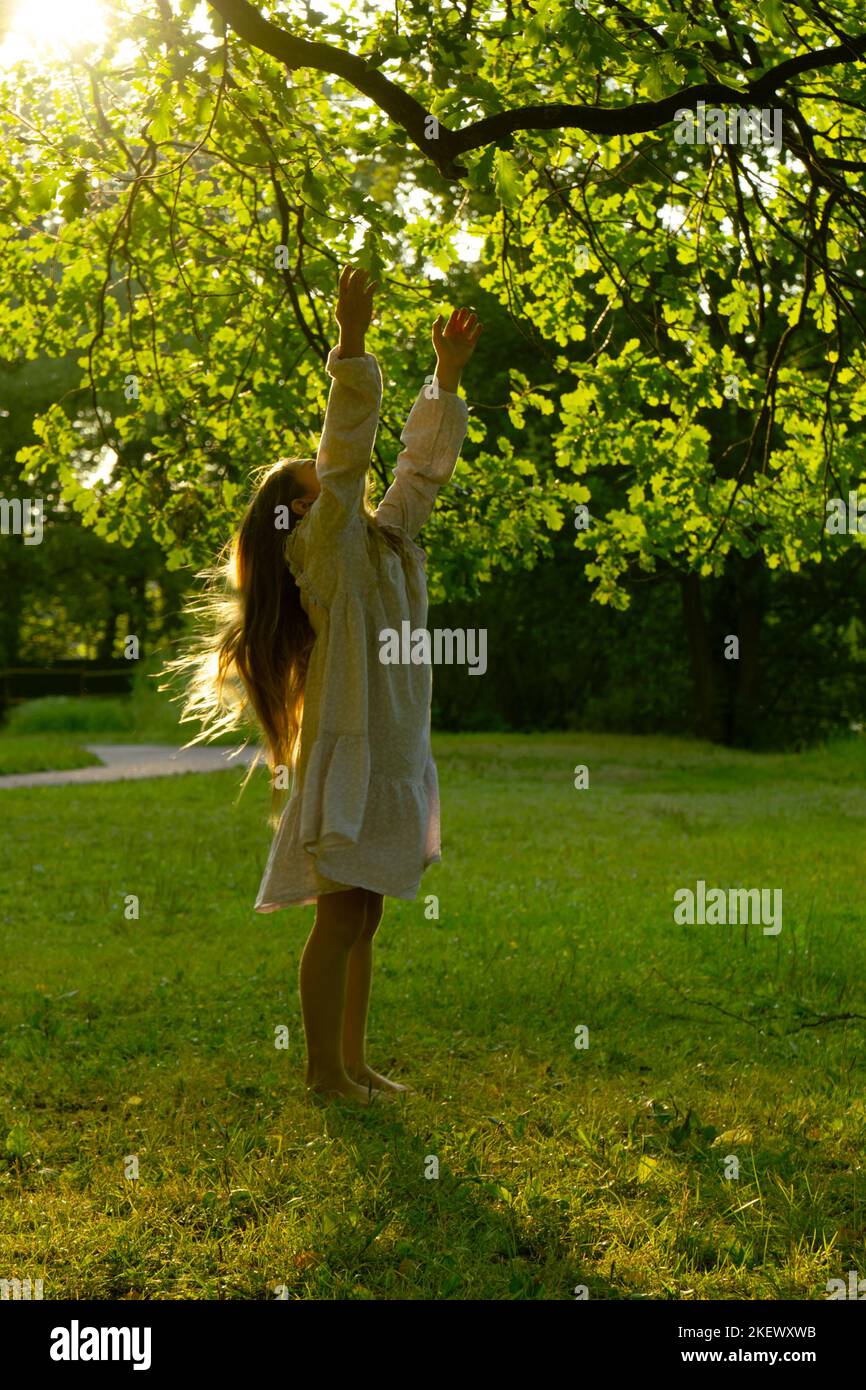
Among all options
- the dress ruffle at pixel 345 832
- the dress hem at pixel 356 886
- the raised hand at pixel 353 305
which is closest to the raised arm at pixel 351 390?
the raised hand at pixel 353 305

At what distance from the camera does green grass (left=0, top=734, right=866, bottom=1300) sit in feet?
10.8

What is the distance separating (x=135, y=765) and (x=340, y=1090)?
14221 mm

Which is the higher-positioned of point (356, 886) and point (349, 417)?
point (349, 417)

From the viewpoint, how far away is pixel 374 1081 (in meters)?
4.62

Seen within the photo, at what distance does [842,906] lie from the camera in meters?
8.32

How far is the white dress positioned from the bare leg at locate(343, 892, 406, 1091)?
0.29 meters

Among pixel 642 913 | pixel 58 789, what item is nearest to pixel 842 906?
pixel 642 913

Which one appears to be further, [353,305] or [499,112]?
[499,112]

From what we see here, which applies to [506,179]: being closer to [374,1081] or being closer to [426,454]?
[426,454]

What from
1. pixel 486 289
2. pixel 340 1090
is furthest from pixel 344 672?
pixel 486 289

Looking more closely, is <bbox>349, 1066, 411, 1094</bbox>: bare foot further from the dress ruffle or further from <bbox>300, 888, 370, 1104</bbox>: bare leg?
the dress ruffle

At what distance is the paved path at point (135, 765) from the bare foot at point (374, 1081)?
974cm

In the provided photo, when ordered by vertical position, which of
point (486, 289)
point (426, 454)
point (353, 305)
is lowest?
point (426, 454)
